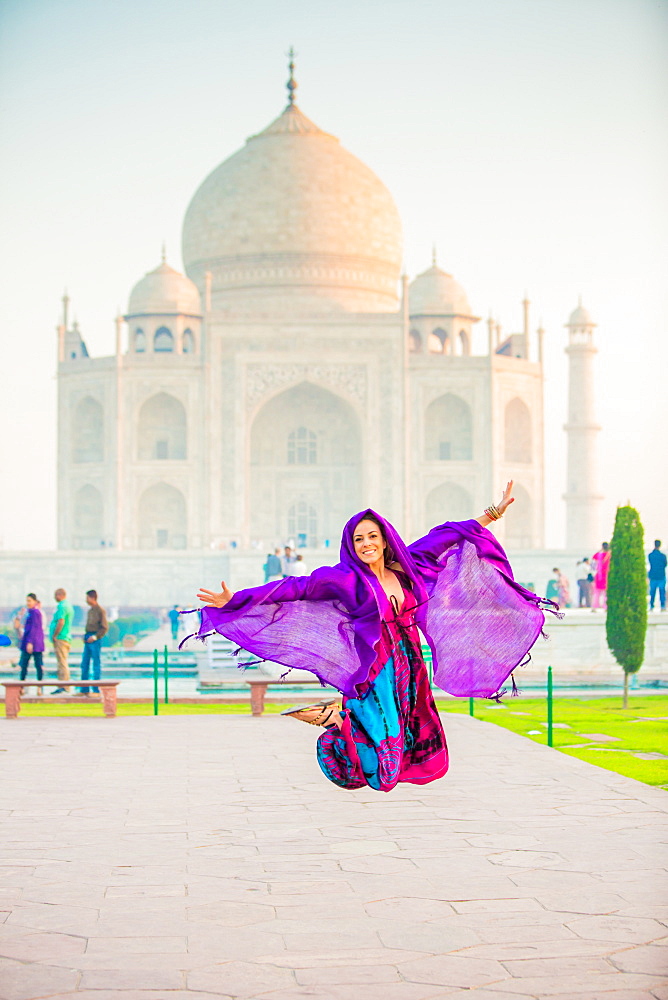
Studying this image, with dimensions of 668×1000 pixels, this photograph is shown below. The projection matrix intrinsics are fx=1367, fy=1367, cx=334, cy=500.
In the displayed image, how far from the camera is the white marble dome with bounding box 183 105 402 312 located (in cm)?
3141

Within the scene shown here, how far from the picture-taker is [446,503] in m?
30.3

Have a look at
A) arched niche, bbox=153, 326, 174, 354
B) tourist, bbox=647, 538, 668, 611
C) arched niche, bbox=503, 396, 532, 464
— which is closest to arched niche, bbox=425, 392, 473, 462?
arched niche, bbox=503, 396, 532, 464

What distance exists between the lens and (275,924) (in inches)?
121

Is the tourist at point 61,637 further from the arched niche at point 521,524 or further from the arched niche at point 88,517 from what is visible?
the arched niche at point 521,524

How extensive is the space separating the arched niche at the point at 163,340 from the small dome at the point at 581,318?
910 centimetres

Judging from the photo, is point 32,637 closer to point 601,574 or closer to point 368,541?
point 601,574

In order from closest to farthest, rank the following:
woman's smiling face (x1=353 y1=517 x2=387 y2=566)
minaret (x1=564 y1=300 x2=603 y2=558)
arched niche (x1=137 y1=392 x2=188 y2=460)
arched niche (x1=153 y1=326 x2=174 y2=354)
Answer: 1. woman's smiling face (x1=353 y1=517 x2=387 y2=566)
2. minaret (x1=564 y1=300 x2=603 y2=558)
3. arched niche (x1=137 y1=392 x2=188 y2=460)
4. arched niche (x1=153 y1=326 x2=174 y2=354)

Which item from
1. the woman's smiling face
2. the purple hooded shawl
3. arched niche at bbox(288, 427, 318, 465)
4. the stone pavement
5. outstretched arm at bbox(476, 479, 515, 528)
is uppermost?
arched niche at bbox(288, 427, 318, 465)

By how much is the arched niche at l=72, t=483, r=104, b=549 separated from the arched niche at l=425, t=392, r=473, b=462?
24.2 feet

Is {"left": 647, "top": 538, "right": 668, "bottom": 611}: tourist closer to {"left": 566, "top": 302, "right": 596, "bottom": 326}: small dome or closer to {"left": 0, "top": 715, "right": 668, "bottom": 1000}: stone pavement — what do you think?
{"left": 0, "top": 715, "right": 668, "bottom": 1000}: stone pavement

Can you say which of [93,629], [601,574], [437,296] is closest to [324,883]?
[93,629]

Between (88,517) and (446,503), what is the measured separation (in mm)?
7906

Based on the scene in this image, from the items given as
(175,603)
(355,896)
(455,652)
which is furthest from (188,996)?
(175,603)

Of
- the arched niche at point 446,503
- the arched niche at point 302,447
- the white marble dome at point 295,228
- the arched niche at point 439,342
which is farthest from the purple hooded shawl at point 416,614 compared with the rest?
the arched niche at point 439,342
